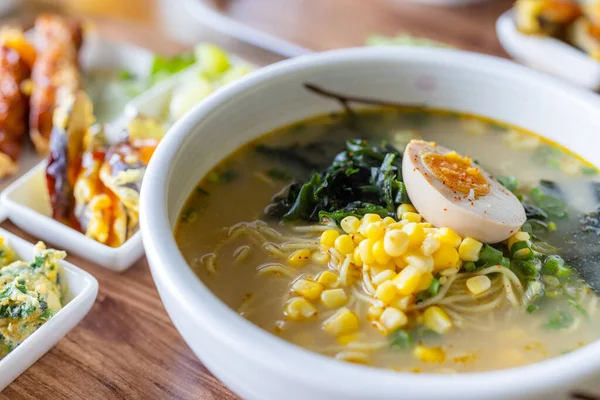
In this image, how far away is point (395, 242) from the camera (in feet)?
5.88

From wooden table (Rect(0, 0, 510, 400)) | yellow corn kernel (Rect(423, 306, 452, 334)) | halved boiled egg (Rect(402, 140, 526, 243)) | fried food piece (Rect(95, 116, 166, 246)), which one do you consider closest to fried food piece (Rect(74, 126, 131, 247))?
fried food piece (Rect(95, 116, 166, 246))

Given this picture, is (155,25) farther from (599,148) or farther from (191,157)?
(599,148)

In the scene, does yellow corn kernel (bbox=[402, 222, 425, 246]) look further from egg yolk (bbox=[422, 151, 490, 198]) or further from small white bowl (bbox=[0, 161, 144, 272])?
small white bowl (bbox=[0, 161, 144, 272])

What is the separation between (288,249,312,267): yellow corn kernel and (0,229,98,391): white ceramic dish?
0.67m

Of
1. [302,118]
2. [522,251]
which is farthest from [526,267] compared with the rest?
[302,118]

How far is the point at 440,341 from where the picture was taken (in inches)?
69.2

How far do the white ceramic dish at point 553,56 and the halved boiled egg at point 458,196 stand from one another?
5.64 feet

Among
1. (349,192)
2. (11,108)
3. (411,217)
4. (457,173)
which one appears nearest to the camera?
(411,217)

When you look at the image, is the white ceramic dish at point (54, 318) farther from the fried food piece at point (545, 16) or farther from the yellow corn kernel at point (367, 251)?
the fried food piece at point (545, 16)

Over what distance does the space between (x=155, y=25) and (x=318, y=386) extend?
3.29 meters

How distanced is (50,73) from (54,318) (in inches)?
69.0

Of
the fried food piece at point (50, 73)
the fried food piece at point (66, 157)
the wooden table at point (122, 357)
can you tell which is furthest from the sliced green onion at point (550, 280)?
the fried food piece at point (50, 73)

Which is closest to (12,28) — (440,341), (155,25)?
(155,25)

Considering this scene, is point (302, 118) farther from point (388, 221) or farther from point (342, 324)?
point (342, 324)
